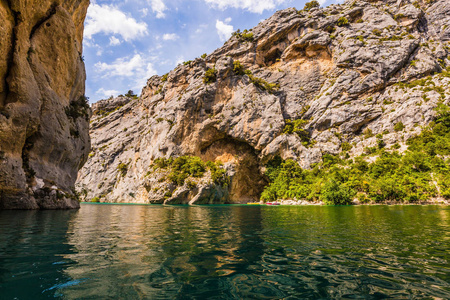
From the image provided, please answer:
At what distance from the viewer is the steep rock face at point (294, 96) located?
6638 centimetres

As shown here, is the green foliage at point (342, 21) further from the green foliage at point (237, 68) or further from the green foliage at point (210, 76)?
the green foliage at point (210, 76)

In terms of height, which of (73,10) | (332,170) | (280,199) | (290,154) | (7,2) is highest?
(73,10)

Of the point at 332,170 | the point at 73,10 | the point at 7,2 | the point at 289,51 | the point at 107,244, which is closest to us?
the point at 107,244

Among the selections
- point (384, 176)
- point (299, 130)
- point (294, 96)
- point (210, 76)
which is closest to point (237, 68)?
point (210, 76)

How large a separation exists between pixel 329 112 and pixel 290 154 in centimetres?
1867

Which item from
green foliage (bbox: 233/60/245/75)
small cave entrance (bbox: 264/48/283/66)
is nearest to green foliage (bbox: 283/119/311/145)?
green foliage (bbox: 233/60/245/75)

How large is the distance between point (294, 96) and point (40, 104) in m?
73.4

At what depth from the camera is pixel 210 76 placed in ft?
250

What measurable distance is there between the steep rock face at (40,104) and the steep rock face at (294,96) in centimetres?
2971

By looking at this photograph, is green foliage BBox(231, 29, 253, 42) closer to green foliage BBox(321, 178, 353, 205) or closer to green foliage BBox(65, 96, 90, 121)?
green foliage BBox(321, 178, 353, 205)

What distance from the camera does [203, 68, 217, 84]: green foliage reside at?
76.0 metres

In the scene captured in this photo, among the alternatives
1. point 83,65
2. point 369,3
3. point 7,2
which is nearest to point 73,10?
point 83,65

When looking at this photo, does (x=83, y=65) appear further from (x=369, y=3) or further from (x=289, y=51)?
(x=369, y=3)

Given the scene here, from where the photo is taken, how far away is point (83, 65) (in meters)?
35.4
